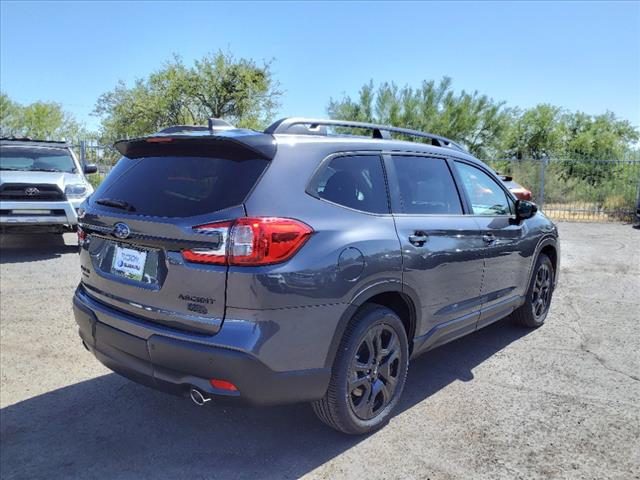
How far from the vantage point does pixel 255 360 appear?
7.92 ft

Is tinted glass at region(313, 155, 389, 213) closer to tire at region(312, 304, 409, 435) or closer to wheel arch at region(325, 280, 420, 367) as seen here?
wheel arch at region(325, 280, 420, 367)

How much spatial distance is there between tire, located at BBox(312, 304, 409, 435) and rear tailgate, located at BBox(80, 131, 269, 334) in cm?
79

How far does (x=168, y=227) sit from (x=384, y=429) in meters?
1.82

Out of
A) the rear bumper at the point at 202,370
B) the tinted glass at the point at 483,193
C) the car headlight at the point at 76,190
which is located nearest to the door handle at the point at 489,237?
the tinted glass at the point at 483,193

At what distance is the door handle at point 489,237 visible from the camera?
394cm

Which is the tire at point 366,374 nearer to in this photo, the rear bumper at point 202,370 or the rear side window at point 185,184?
the rear bumper at point 202,370

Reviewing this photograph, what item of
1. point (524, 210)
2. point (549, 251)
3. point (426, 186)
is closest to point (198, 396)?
point (426, 186)

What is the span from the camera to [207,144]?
9.01 feet

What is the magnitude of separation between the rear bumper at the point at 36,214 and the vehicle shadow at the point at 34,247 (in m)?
0.53

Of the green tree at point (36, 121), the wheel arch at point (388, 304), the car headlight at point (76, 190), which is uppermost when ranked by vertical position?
the green tree at point (36, 121)

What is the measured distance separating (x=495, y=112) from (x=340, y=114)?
30.3ft

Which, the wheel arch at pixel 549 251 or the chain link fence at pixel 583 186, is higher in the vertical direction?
the chain link fence at pixel 583 186

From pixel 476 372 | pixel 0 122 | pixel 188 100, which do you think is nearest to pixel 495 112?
pixel 188 100

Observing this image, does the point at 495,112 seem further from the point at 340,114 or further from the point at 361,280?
the point at 361,280
